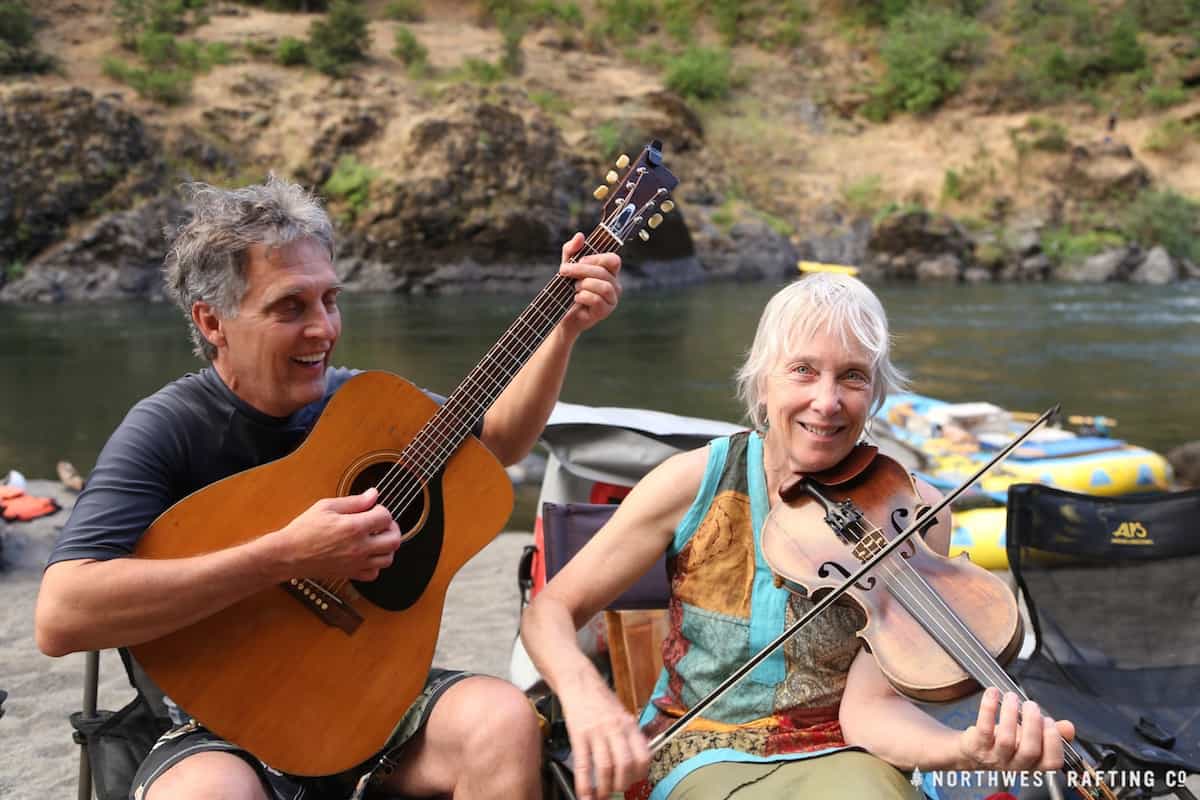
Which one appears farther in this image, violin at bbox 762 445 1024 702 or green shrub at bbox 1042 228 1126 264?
green shrub at bbox 1042 228 1126 264

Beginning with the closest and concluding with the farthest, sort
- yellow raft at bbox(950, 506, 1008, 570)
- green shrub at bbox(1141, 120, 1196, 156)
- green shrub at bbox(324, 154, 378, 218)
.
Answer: yellow raft at bbox(950, 506, 1008, 570), green shrub at bbox(324, 154, 378, 218), green shrub at bbox(1141, 120, 1196, 156)

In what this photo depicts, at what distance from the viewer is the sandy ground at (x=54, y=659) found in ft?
10.4

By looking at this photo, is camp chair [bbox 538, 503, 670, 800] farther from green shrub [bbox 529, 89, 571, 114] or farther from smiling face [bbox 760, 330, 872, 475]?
green shrub [bbox 529, 89, 571, 114]

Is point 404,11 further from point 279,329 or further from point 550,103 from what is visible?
point 279,329

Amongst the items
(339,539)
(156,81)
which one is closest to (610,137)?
(156,81)

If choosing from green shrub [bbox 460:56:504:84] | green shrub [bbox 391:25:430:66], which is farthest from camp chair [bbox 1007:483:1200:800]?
green shrub [bbox 391:25:430:66]

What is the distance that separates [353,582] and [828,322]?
1.04 metres

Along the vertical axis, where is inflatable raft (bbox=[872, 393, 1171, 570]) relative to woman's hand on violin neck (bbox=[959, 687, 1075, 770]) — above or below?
below

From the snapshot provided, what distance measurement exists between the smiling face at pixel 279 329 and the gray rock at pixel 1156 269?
32.9 meters

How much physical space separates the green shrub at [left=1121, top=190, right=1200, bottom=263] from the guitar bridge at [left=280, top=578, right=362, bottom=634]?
35.9m

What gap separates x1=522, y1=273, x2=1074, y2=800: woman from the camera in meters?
1.62

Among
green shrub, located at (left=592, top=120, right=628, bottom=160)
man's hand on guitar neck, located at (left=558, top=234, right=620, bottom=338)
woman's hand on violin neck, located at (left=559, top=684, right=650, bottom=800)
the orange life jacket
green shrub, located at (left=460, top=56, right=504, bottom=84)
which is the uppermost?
green shrub, located at (left=460, top=56, right=504, bottom=84)

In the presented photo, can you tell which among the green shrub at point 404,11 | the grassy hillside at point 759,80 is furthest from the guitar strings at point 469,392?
the green shrub at point 404,11

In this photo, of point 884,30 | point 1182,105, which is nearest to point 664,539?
point 1182,105
